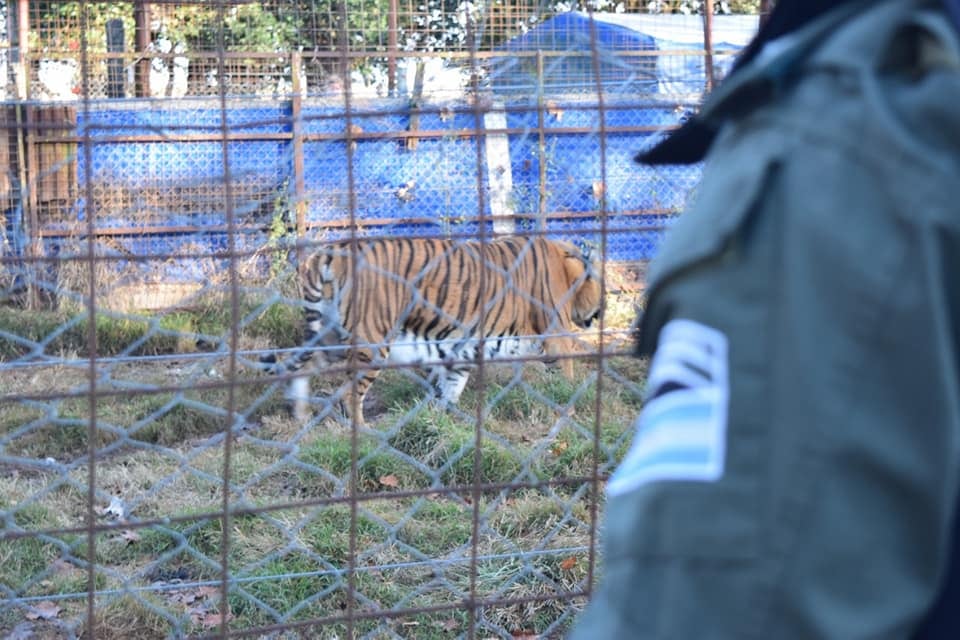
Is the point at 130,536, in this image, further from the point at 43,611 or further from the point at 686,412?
the point at 686,412

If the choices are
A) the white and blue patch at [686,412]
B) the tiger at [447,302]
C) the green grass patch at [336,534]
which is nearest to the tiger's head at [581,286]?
the tiger at [447,302]

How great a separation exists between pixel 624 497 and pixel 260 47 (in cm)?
1013

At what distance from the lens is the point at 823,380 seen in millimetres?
612

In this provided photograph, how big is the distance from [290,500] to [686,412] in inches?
166

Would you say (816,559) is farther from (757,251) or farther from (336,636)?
(336,636)

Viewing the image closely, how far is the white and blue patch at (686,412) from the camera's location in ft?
2.15

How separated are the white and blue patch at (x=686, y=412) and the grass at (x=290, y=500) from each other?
1476mm

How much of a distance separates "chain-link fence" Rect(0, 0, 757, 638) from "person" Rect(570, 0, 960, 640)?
144 cm

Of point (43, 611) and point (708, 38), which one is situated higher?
point (708, 38)

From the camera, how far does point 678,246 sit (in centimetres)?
70

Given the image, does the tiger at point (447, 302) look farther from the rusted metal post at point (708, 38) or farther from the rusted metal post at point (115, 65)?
the rusted metal post at point (708, 38)

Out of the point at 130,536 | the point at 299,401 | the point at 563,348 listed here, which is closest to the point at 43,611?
the point at 130,536

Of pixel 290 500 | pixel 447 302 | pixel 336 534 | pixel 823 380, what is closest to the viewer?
pixel 823 380

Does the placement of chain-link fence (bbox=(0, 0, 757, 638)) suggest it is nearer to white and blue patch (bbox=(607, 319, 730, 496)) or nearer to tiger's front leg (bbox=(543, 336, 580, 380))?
tiger's front leg (bbox=(543, 336, 580, 380))
